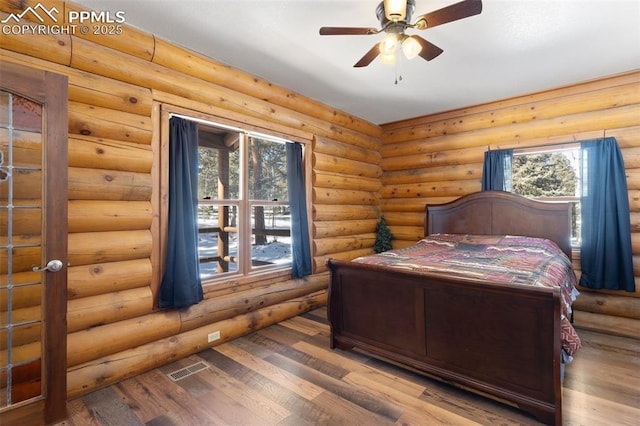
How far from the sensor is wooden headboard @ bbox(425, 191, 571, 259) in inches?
154

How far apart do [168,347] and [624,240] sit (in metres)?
4.99

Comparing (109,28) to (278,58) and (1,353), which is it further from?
(1,353)

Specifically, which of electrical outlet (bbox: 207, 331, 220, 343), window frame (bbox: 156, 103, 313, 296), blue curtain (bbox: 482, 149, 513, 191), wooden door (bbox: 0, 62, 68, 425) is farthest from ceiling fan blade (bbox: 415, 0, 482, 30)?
electrical outlet (bbox: 207, 331, 220, 343)

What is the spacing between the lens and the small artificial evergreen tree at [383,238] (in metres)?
5.46

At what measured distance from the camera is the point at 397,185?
5.64 m

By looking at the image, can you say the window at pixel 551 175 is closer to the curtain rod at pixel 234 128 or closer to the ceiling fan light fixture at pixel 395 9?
the ceiling fan light fixture at pixel 395 9

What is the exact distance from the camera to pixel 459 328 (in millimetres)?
2387

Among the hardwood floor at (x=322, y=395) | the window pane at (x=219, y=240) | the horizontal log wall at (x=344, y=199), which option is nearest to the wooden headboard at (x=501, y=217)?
the horizontal log wall at (x=344, y=199)

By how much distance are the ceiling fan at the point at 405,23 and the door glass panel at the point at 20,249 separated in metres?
2.15

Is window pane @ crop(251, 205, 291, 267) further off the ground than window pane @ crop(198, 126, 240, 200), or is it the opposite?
window pane @ crop(198, 126, 240, 200)

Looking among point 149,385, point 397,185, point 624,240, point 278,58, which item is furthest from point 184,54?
point 624,240

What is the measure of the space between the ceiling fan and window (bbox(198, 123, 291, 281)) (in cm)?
181

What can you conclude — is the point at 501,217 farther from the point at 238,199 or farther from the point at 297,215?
the point at 238,199

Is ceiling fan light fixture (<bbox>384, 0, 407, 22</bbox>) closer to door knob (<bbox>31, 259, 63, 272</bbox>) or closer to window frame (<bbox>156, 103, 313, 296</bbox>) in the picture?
window frame (<bbox>156, 103, 313, 296</bbox>)
